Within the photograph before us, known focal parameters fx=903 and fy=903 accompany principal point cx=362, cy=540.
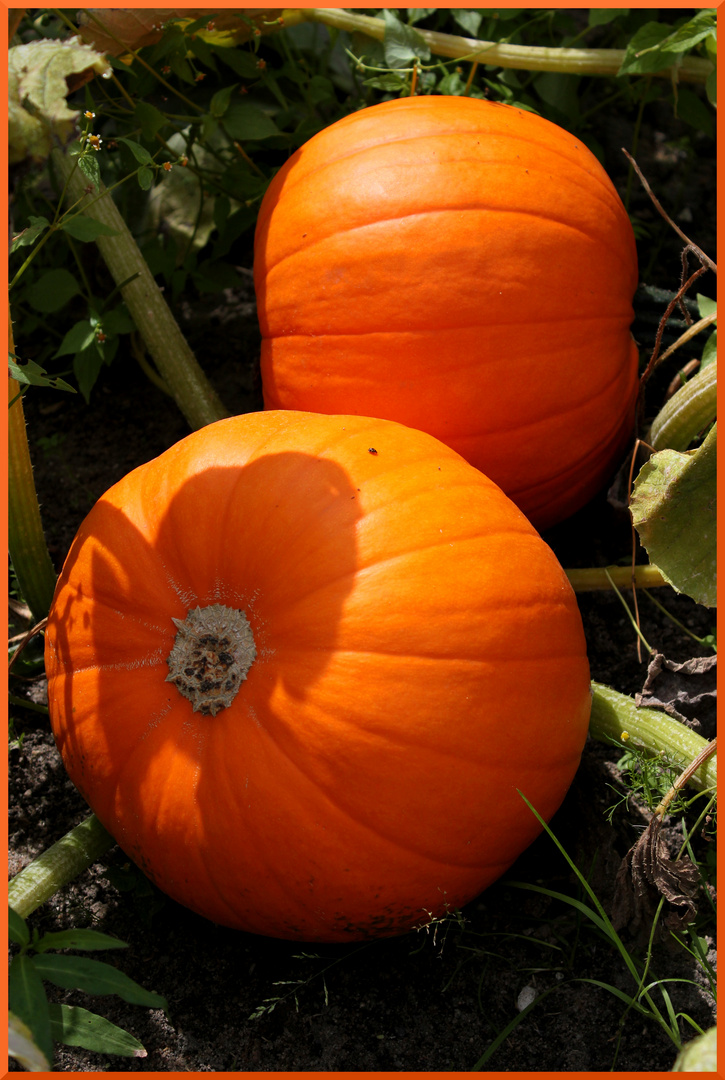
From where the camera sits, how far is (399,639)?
1.37 metres

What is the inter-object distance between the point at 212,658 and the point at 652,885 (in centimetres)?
87

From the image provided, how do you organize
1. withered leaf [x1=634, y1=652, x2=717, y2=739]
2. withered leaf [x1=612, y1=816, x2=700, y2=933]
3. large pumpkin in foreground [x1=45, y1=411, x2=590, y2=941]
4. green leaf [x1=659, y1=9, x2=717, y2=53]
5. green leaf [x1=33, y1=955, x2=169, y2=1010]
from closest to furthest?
green leaf [x1=33, y1=955, x2=169, y2=1010]
large pumpkin in foreground [x1=45, y1=411, x2=590, y2=941]
withered leaf [x1=612, y1=816, x2=700, y2=933]
withered leaf [x1=634, y1=652, x2=717, y2=739]
green leaf [x1=659, y1=9, x2=717, y2=53]

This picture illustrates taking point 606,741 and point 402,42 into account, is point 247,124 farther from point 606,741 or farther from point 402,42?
point 606,741

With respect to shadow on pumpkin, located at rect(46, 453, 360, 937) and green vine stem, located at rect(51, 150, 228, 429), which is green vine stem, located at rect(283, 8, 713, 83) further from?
shadow on pumpkin, located at rect(46, 453, 360, 937)

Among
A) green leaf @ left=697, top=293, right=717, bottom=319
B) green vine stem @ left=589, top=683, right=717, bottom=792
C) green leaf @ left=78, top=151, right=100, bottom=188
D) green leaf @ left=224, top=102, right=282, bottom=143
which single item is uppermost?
green leaf @ left=78, top=151, right=100, bottom=188

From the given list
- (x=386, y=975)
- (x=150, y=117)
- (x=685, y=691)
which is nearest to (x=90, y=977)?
(x=386, y=975)

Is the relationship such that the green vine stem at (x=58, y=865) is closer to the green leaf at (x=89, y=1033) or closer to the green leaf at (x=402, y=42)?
the green leaf at (x=89, y=1033)

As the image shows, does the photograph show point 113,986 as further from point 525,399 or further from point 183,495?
point 525,399

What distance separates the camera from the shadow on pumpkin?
138cm

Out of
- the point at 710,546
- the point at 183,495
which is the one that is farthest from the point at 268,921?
the point at 710,546

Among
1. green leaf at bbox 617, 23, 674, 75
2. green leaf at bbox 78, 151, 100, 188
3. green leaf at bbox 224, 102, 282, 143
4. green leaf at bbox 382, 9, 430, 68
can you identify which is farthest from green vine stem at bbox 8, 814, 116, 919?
green leaf at bbox 617, 23, 674, 75

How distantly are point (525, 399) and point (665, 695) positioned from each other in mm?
672

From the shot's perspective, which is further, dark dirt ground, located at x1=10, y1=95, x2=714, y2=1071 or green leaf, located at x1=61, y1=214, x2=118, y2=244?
green leaf, located at x1=61, y1=214, x2=118, y2=244

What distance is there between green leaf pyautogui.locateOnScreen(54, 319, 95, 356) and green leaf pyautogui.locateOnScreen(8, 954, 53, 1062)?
1369 millimetres
